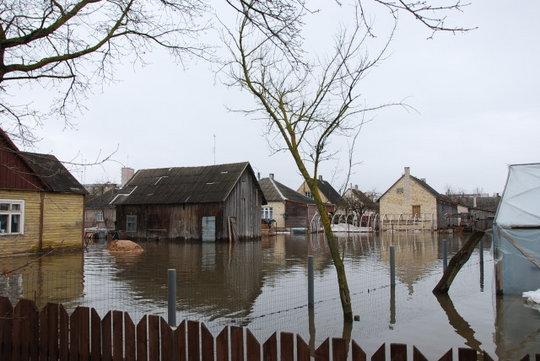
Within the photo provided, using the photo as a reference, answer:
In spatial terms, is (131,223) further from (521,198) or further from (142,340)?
(142,340)

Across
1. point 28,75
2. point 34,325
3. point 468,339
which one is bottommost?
point 468,339

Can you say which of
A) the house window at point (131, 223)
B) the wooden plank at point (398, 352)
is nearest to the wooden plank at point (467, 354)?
the wooden plank at point (398, 352)

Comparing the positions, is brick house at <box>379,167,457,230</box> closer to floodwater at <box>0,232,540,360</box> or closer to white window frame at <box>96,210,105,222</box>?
white window frame at <box>96,210,105,222</box>

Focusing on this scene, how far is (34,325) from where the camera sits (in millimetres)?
5203

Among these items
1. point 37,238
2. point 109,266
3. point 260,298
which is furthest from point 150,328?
point 37,238

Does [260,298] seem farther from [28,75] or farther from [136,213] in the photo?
[136,213]

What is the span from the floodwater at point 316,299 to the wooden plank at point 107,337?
0.89m

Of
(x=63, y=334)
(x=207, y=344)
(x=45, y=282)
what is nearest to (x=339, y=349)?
(x=207, y=344)

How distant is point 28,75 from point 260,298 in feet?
23.7

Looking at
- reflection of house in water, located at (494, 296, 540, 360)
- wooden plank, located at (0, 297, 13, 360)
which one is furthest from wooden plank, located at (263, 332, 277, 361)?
reflection of house in water, located at (494, 296, 540, 360)

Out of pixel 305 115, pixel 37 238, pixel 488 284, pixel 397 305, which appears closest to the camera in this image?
pixel 305 115

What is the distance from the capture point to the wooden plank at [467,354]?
3.35 m

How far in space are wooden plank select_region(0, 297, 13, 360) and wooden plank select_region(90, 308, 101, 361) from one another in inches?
41.3

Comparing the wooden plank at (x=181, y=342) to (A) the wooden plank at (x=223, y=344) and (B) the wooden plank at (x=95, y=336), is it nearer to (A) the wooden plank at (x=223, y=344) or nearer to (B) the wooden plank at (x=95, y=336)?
(A) the wooden plank at (x=223, y=344)
